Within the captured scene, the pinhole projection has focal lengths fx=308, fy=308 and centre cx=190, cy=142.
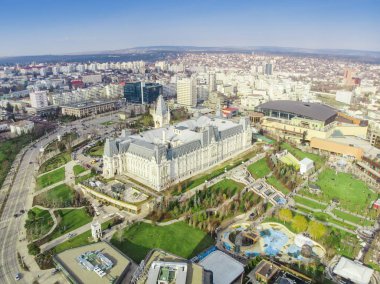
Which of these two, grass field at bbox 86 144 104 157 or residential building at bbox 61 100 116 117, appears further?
residential building at bbox 61 100 116 117

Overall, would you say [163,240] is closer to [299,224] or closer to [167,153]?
[167,153]

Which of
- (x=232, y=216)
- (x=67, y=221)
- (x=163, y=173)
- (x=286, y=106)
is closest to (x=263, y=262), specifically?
(x=232, y=216)

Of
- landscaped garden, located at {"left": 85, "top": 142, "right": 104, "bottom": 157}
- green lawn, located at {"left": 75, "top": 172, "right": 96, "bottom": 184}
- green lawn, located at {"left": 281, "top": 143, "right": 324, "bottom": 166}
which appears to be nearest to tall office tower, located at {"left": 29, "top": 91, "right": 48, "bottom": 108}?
landscaped garden, located at {"left": 85, "top": 142, "right": 104, "bottom": 157}

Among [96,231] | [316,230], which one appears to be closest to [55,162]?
[96,231]

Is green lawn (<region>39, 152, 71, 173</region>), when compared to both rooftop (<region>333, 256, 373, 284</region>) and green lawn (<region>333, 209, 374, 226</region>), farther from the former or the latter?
rooftop (<region>333, 256, 373, 284</region>)

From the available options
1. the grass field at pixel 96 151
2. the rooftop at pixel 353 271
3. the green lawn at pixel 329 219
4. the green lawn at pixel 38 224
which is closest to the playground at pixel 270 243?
the rooftop at pixel 353 271

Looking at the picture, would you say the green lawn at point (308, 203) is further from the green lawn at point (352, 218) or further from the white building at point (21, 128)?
the white building at point (21, 128)
